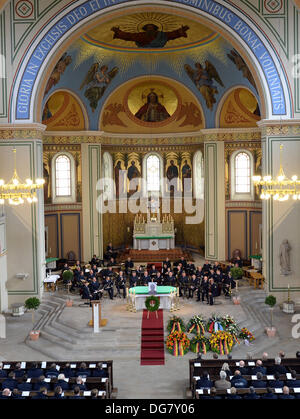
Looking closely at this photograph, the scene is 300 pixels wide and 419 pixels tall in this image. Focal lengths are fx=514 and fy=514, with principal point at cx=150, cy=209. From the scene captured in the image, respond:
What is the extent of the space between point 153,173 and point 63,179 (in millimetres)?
6672

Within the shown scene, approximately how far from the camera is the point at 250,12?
22875 millimetres

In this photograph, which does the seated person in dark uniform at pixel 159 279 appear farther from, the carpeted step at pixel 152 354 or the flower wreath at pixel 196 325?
the carpeted step at pixel 152 354

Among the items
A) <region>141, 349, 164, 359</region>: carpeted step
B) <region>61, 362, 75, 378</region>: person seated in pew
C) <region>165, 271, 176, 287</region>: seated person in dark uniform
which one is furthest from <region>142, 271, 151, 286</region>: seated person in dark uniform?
<region>61, 362, 75, 378</region>: person seated in pew

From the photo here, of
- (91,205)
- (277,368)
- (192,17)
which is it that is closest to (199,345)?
(277,368)

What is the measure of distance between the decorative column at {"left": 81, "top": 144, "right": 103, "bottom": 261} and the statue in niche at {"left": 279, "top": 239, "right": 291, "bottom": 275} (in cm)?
1306

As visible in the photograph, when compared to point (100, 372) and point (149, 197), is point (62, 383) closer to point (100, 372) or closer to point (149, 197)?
point (100, 372)

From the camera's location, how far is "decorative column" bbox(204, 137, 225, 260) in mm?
32312

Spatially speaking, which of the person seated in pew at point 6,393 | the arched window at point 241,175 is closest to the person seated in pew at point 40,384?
the person seated in pew at point 6,393

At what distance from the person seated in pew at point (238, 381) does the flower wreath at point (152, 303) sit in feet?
25.5

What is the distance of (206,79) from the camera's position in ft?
102

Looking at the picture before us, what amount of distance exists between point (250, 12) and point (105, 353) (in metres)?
15.9

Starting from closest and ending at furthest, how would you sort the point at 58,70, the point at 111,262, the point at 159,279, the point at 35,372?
1. the point at 35,372
2. the point at 159,279
3. the point at 58,70
4. the point at 111,262

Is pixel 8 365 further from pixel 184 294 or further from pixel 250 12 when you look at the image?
pixel 250 12
